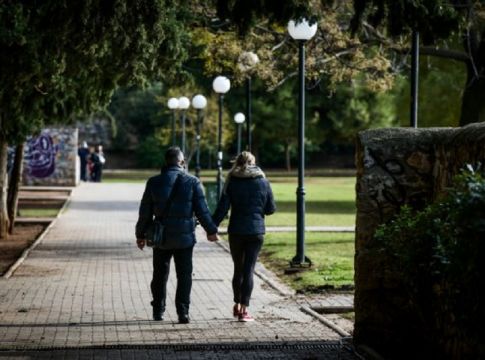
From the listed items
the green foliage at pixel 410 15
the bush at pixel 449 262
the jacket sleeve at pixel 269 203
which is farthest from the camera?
the jacket sleeve at pixel 269 203

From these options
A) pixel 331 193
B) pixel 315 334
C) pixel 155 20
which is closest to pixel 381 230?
pixel 315 334

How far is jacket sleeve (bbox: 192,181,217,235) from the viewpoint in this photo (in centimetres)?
1180

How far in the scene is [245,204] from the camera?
12.0 metres

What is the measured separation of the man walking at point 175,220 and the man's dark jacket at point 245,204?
242 mm

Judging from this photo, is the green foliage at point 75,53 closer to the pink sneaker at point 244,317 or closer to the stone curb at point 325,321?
the pink sneaker at point 244,317

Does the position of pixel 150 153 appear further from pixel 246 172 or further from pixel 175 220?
pixel 175 220

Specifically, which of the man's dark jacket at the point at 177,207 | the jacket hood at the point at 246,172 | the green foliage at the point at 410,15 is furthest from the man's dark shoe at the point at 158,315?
the green foliage at the point at 410,15

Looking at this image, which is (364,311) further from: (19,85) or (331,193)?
(331,193)

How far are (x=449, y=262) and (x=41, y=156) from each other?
4402cm

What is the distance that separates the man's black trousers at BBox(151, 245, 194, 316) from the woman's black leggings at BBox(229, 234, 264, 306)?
20.6 inches

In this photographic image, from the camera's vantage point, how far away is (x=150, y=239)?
1176cm

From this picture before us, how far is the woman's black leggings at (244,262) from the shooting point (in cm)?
1200

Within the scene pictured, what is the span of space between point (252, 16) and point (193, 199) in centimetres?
202

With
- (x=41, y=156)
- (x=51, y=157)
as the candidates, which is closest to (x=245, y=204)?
(x=41, y=156)
